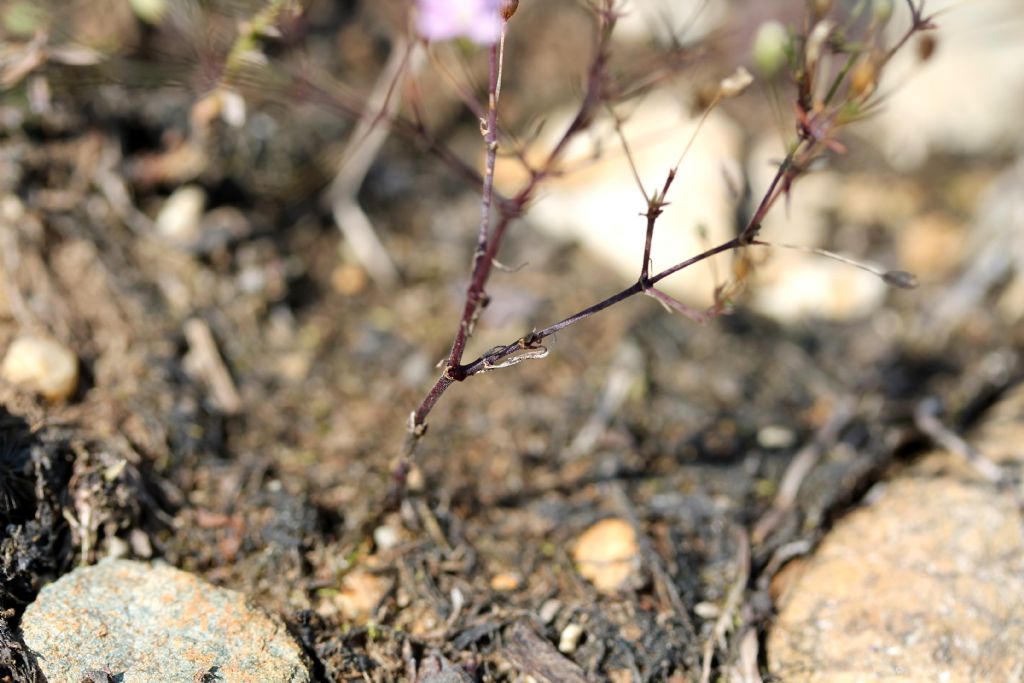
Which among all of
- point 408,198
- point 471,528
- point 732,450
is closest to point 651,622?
point 471,528

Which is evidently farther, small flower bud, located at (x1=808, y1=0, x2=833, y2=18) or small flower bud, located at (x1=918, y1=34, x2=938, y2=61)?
small flower bud, located at (x1=918, y1=34, x2=938, y2=61)

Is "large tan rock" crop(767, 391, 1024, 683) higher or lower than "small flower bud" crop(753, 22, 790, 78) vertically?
lower

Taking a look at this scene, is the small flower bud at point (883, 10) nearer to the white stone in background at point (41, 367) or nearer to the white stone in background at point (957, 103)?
the white stone in background at point (957, 103)

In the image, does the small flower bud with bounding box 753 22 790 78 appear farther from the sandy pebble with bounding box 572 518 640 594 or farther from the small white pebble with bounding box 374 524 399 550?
the small white pebble with bounding box 374 524 399 550

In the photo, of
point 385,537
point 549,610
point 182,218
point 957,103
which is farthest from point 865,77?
point 957,103

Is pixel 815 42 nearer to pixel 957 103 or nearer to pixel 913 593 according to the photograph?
pixel 913 593

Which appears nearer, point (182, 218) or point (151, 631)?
point (151, 631)

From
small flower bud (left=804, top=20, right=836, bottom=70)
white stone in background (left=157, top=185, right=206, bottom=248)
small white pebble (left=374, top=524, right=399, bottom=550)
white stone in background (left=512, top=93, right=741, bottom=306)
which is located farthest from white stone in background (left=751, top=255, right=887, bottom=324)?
white stone in background (left=157, top=185, right=206, bottom=248)
